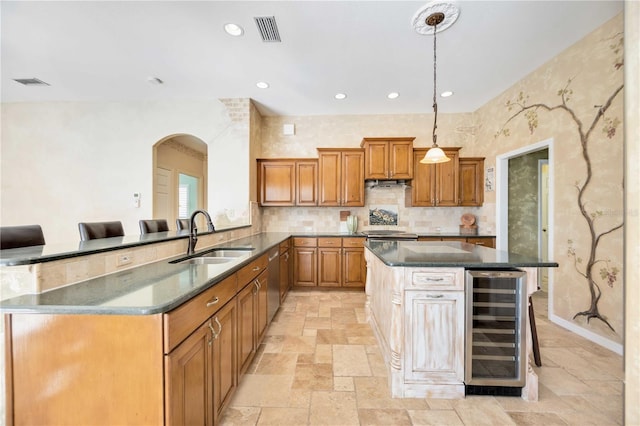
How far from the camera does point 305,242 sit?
406 centimetres

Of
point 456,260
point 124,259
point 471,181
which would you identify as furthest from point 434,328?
point 471,181

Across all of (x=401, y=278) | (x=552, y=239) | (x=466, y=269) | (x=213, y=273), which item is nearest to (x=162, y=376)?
(x=213, y=273)

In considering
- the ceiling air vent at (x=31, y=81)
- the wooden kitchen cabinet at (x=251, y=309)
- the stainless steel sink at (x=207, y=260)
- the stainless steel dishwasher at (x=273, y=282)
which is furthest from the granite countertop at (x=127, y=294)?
the ceiling air vent at (x=31, y=81)

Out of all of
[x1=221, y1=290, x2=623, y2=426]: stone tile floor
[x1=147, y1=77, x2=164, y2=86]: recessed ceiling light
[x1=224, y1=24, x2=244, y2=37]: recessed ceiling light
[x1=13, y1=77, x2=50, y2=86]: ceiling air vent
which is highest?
[x1=13, y1=77, x2=50, y2=86]: ceiling air vent

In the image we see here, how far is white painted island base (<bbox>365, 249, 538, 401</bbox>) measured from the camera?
1676mm

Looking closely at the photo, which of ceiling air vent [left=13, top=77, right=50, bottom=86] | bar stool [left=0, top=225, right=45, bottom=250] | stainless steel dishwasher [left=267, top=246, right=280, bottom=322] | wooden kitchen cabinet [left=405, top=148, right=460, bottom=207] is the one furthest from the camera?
wooden kitchen cabinet [left=405, top=148, right=460, bottom=207]

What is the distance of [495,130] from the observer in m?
3.97

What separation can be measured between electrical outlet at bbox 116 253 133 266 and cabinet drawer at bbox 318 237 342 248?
2748 millimetres

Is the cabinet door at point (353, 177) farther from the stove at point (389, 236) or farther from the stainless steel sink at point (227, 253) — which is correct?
the stainless steel sink at point (227, 253)

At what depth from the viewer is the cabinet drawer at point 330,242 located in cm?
404

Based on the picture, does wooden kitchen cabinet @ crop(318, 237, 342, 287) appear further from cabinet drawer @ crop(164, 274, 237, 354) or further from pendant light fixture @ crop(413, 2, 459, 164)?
cabinet drawer @ crop(164, 274, 237, 354)

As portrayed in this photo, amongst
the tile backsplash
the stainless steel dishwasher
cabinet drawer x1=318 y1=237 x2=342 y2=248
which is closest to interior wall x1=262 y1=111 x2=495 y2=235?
the tile backsplash

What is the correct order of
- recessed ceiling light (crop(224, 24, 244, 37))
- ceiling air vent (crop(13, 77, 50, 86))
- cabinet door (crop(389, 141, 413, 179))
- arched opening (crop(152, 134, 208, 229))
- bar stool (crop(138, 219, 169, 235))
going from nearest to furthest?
recessed ceiling light (crop(224, 24, 244, 37)) → bar stool (crop(138, 219, 169, 235)) → ceiling air vent (crop(13, 77, 50, 86)) → cabinet door (crop(389, 141, 413, 179)) → arched opening (crop(152, 134, 208, 229))

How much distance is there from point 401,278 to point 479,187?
11.6 ft
